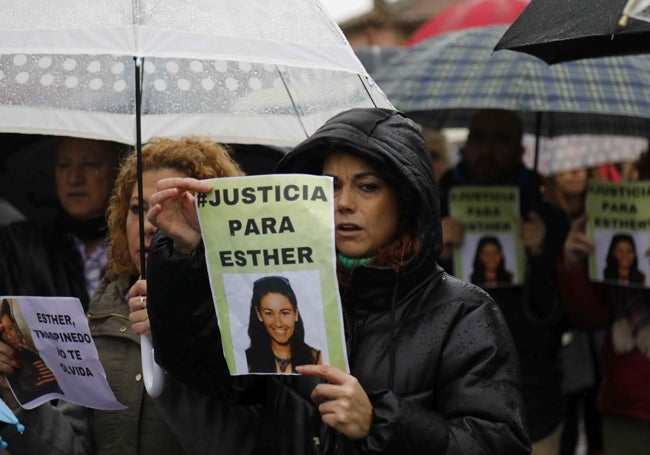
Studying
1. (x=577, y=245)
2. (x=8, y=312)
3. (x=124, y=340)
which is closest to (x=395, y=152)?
(x=124, y=340)

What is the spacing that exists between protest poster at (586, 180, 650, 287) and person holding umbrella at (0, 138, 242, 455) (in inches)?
71.8

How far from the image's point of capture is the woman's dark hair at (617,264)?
479cm

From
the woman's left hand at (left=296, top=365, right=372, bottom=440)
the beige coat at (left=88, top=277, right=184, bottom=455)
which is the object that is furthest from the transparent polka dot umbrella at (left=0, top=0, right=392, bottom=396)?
the woman's left hand at (left=296, top=365, right=372, bottom=440)

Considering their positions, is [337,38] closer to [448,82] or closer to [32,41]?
[32,41]

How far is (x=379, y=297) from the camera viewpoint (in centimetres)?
297

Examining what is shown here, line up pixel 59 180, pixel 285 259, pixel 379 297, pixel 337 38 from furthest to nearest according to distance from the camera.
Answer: pixel 59 180
pixel 337 38
pixel 379 297
pixel 285 259

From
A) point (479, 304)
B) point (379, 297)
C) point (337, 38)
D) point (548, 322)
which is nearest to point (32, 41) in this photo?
point (337, 38)

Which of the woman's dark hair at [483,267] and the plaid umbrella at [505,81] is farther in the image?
the plaid umbrella at [505,81]

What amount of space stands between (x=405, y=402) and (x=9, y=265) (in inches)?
78.3

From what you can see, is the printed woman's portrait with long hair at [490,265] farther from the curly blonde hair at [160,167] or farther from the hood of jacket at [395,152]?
the hood of jacket at [395,152]

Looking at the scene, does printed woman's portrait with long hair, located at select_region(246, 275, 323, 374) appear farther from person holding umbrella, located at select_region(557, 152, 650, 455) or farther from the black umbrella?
person holding umbrella, located at select_region(557, 152, 650, 455)

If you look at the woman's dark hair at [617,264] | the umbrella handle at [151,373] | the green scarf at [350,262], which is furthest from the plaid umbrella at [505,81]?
the umbrella handle at [151,373]

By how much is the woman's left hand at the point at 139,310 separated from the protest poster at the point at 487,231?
7.37ft

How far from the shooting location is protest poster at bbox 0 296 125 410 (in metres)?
3.26
